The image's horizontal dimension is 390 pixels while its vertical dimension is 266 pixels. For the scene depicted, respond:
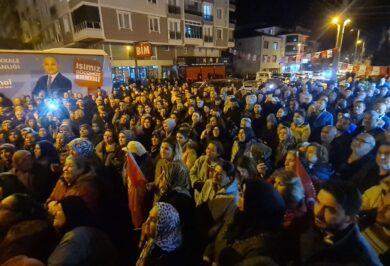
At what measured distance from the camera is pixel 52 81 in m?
12.0

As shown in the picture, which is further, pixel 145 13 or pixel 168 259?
pixel 145 13

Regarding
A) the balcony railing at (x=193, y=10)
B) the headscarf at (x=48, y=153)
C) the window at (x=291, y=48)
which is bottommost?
the headscarf at (x=48, y=153)

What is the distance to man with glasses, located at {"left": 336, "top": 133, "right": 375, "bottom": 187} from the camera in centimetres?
345

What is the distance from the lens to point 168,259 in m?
2.21

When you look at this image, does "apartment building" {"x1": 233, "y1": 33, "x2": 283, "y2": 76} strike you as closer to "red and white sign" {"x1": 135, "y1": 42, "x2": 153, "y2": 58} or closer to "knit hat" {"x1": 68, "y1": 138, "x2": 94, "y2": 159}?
"red and white sign" {"x1": 135, "y1": 42, "x2": 153, "y2": 58}

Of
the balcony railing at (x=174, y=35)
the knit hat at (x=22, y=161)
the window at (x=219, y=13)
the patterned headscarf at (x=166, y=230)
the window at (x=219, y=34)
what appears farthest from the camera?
the window at (x=219, y=34)

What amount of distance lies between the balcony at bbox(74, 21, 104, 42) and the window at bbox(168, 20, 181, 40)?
985cm

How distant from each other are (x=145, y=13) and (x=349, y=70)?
71.7ft

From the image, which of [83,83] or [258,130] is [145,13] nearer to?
[83,83]

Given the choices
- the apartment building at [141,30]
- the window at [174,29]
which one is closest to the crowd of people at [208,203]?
the apartment building at [141,30]

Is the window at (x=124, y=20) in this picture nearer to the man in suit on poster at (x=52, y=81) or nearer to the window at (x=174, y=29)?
the window at (x=174, y=29)

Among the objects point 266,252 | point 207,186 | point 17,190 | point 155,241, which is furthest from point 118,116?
point 266,252

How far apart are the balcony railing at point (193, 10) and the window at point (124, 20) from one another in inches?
389

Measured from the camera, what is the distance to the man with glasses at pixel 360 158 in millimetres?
3447
